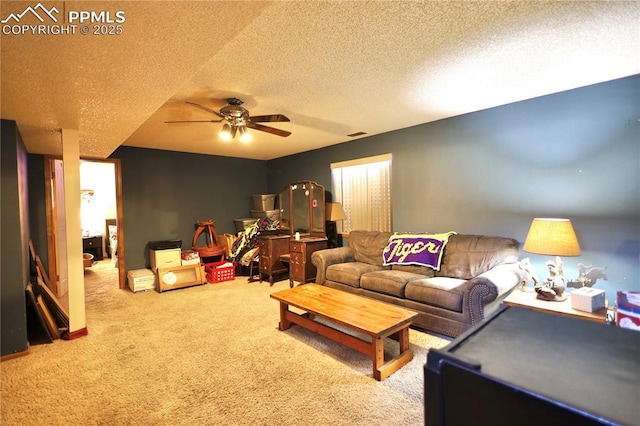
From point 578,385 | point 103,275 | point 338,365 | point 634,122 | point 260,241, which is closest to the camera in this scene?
point 578,385

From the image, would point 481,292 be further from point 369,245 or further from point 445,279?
point 369,245

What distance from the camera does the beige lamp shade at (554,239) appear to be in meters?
2.37

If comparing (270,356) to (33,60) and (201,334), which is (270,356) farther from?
(33,60)

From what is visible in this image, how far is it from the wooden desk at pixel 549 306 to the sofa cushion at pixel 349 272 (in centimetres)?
157

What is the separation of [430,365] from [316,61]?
2103 mm

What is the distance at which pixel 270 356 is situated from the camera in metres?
2.47

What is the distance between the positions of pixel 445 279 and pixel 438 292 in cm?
38

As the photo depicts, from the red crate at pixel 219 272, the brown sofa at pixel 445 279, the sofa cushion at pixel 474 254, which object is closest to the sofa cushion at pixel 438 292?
the brown sofa at pixel 445 279

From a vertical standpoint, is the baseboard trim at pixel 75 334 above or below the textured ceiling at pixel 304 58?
below

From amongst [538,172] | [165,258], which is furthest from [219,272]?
[538,172]

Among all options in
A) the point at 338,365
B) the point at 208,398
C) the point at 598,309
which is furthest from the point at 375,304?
the point at 598,309

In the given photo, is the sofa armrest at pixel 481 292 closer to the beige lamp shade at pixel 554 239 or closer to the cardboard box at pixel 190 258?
the beige lamp shade at pixel 554 239

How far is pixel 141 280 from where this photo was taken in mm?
4461

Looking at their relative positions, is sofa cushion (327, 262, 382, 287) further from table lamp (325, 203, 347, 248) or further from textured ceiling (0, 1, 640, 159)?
textured ceiling (0, 1, 640, 159)
